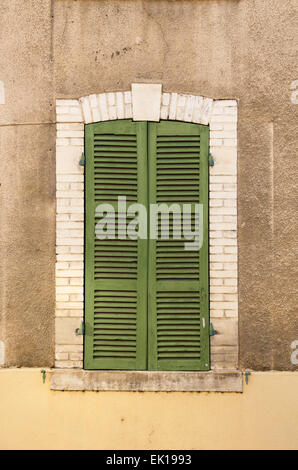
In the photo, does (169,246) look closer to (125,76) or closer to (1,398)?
(125,76)

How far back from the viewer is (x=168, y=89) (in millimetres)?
4223

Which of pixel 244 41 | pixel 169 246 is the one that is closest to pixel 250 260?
pixel 169 246

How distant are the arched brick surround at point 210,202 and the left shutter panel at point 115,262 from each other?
0.26 feet

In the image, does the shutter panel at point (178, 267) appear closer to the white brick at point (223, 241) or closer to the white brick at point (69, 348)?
the white brick at point (223, 241)

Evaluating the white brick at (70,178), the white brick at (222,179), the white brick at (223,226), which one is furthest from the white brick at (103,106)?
the white brick at (223,226)

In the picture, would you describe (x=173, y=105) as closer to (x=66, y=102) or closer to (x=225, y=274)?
(x=66, y=102)

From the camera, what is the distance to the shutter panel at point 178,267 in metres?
4.18

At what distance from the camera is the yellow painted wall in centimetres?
410

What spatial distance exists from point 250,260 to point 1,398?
242 centimetres

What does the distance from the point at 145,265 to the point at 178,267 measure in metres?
0.28

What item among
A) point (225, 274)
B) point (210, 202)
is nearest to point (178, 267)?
point (225, 274)

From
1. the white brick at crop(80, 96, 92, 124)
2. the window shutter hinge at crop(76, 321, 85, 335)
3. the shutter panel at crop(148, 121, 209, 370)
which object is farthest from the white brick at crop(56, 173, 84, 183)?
the window shutter hinge at crop(76, 321, 85, 335)

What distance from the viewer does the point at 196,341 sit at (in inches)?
164

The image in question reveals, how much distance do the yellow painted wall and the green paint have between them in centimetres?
30
